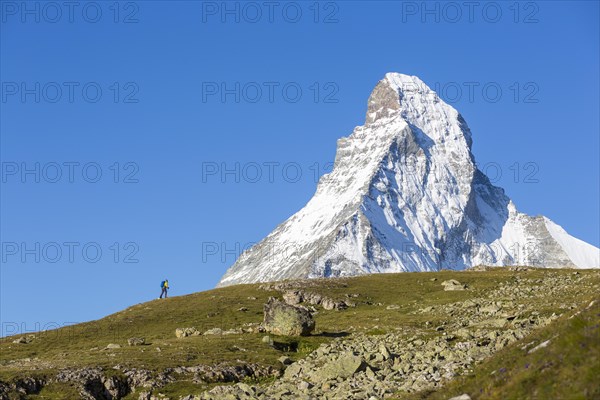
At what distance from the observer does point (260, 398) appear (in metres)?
43.4

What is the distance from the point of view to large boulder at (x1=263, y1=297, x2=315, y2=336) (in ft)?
228

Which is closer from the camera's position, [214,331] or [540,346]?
[540,346]

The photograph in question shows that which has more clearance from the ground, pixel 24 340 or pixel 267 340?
pixel 24 340

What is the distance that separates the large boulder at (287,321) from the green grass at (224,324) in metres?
1.14

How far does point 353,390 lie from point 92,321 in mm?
57599

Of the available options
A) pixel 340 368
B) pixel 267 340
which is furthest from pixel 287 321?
pixel 340 368

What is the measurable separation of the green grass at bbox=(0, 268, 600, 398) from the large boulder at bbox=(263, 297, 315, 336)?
1.14m

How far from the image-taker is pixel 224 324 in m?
83.5

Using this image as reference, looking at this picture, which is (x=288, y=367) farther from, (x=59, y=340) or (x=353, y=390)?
(x=59, y=340)

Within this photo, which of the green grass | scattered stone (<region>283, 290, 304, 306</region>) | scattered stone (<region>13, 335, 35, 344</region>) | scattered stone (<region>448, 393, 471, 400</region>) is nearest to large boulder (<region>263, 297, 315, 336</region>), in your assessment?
the green grass

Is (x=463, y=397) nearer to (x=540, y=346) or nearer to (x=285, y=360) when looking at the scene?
(x=540, y=346)

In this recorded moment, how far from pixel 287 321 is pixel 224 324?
15395 millimetres

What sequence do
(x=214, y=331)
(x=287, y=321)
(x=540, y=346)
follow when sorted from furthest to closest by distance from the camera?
(x=214, y=331), (x=287, y=321), (x=540, y=346)

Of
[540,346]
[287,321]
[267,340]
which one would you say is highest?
[287,321]
